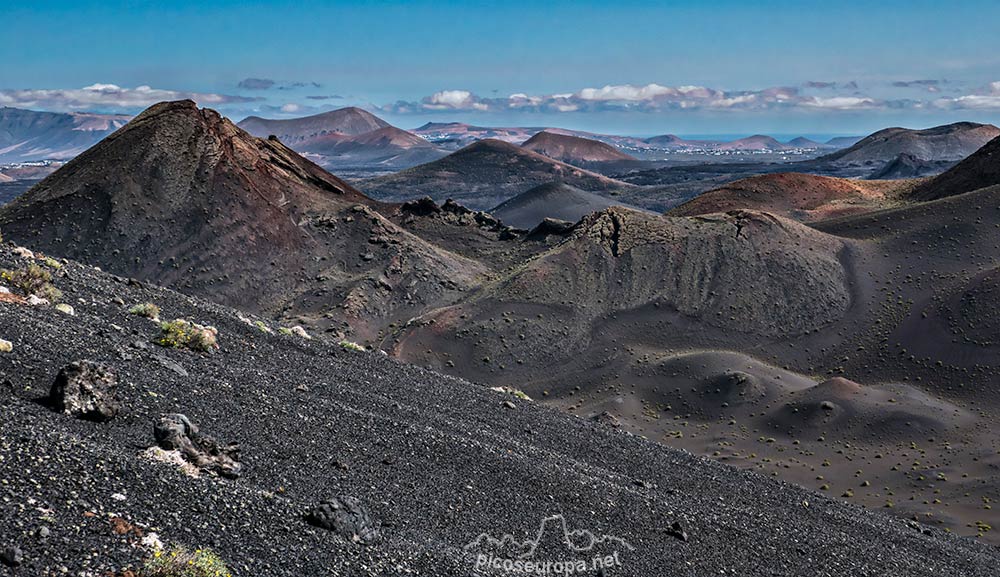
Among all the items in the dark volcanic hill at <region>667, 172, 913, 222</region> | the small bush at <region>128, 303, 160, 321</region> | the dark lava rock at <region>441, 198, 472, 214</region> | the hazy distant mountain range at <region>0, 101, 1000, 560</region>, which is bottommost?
the hazy distant mountain range at <region>0, 101, 1000, 560</region>

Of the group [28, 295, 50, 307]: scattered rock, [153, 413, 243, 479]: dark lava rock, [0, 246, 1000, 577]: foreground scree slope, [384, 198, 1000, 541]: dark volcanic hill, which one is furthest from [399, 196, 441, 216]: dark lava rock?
[153, 413, 243, 479]: dark lava rock

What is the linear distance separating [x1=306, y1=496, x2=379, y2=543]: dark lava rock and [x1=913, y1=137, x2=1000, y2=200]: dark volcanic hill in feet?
303

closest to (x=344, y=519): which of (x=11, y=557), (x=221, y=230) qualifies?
(x=11, y=557)

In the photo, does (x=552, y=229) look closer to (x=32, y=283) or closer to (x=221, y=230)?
(x=221, y=230)

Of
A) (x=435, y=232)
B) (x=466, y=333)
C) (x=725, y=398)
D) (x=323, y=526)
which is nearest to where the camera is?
(x=323, y=526)

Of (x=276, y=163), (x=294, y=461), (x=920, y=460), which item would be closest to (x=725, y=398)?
(x=920, y=460)

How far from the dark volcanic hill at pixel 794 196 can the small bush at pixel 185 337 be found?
8776cm

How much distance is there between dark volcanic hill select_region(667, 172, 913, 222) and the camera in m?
98.8

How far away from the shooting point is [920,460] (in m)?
42.8

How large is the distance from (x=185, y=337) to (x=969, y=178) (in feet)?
308

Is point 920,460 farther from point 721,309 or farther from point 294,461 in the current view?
point 294,461

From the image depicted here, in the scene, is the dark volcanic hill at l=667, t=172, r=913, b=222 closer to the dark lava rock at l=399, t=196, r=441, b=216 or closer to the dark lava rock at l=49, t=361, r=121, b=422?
the dark lava rock at l=399, t=196, r=441, b=216

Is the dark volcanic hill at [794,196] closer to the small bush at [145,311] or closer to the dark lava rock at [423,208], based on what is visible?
the dark lava rock at [423,208]

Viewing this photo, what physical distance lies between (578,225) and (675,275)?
13.8 meters
